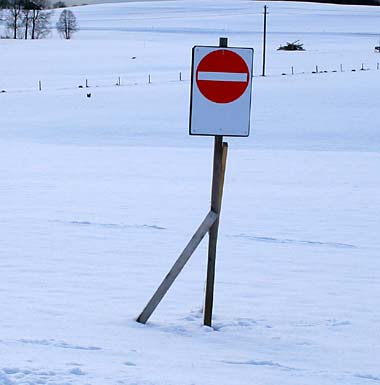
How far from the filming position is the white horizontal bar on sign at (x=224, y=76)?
5746 millimetres

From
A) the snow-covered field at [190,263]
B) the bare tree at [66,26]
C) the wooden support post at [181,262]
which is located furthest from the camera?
the bare tree at [66,26]

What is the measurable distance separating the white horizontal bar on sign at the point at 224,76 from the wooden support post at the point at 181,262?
2.96ft

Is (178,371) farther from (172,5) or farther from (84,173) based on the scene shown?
(172,5)

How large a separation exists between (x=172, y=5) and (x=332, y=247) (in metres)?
133

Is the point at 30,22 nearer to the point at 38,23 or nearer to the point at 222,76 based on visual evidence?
the point at 38,23

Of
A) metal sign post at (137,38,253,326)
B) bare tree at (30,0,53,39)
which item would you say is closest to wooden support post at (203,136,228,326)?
metal sign post at (137,38,253,326)

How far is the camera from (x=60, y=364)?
4730 millimetres

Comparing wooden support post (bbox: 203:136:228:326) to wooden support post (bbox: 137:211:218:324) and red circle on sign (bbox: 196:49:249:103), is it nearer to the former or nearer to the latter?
wooden support post (bbox: 137:211:218:324)

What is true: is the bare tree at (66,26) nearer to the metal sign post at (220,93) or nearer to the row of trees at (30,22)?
the row of trees at (30,22)

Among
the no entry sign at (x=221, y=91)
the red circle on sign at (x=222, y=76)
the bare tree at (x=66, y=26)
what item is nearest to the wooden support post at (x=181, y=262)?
the no entry sign at (x=221, y=91)

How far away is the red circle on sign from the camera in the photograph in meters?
5.74

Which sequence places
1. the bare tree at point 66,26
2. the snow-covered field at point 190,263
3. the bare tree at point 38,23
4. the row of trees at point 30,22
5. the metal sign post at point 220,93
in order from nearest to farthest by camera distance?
the snow-covered field at point 190,263, the metal sign post at point 220,93, the bare tree at point 66,26, the row of trees at point 30,22, the bare tree at point 38,23

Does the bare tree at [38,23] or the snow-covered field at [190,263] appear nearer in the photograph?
the snow-covered field at [190,263]

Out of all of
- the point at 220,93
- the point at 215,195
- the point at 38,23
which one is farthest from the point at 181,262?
the point at 38,23
